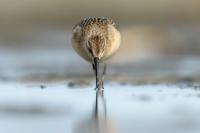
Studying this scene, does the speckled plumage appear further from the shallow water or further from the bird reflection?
the bird reflection

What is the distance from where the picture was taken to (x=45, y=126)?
23.8ft

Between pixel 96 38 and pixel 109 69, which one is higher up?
pixel 96 38

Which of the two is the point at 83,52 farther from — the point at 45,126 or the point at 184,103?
the point at 45,126

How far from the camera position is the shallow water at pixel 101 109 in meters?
7.21

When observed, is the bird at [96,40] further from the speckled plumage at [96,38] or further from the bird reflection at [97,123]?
the bird reflection at [97,123]

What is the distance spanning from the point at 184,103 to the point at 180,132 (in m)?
1.35

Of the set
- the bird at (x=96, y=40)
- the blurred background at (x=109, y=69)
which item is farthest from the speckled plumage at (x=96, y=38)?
the blurred background at (x=109, y=69)

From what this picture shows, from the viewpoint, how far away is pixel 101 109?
315 inches

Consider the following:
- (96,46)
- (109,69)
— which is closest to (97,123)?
(96,46)

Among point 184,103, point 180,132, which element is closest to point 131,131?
point 180,132

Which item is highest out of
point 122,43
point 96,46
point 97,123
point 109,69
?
point 122,43

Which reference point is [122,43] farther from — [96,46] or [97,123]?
[97,123]

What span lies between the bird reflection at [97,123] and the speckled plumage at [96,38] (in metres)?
1.67

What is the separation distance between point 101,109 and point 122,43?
4.13m
